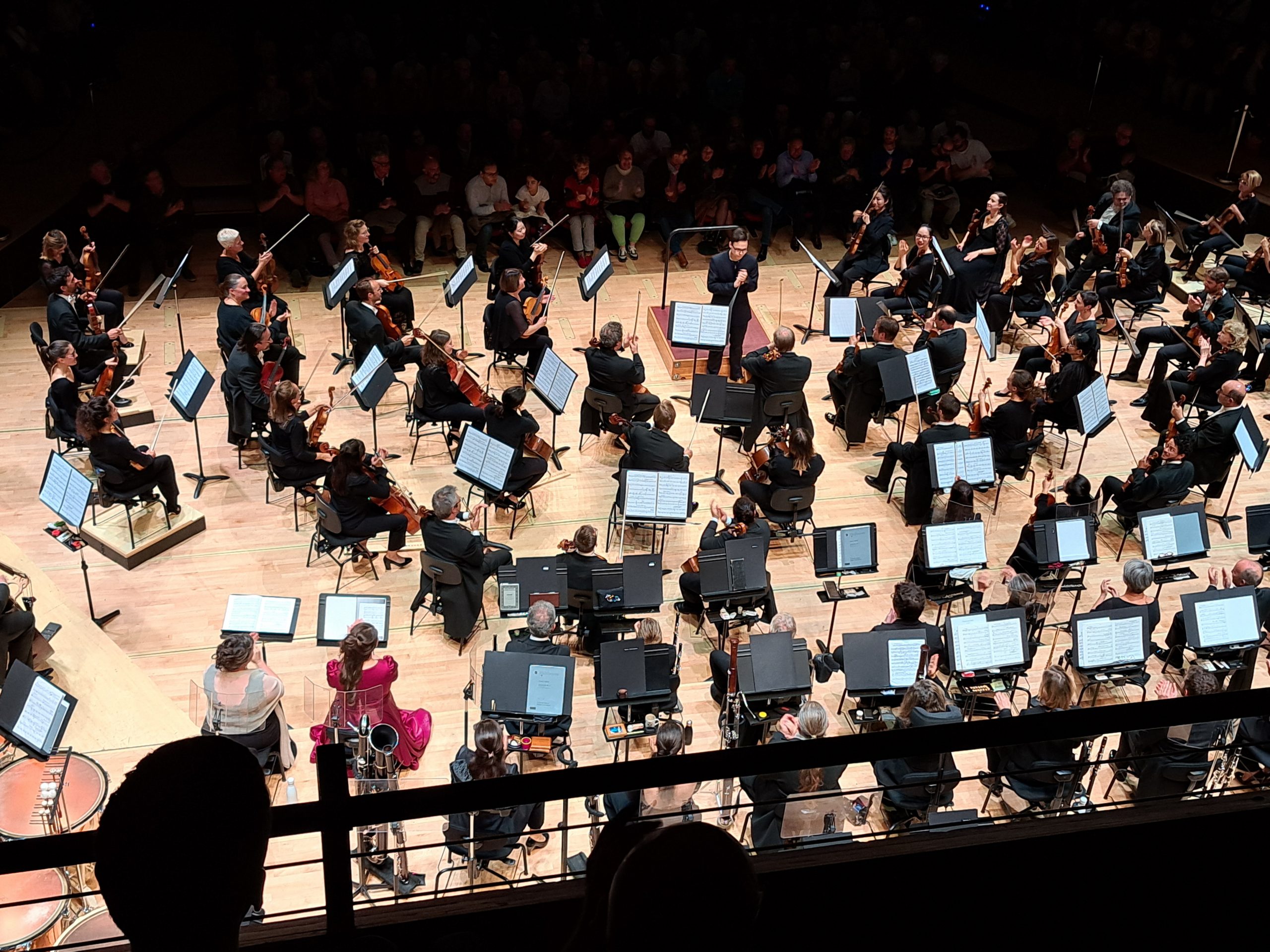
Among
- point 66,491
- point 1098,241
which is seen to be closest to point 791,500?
point 66,491

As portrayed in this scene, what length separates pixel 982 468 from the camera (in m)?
8.73

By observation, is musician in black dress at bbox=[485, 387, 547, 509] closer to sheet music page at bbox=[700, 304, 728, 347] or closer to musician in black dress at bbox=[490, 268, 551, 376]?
musician in black dress at bbox=[490, 268, 551, 376]

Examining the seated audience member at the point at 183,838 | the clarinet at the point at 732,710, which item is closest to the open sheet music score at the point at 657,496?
the clarinet at the point at 732,710

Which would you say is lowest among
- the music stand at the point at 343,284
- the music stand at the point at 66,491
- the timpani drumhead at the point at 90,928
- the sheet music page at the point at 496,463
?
the timpani drumhead at the point at 90,928

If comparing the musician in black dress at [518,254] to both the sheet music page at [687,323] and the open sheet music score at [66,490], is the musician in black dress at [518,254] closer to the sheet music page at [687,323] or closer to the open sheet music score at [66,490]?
the sheet music page at [687,323]

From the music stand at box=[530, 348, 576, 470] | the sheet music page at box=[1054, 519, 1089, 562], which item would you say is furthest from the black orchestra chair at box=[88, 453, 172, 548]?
the sheet music page at box=[1054, 519, 1089, 562]

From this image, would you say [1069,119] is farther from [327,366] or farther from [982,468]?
[327,366]

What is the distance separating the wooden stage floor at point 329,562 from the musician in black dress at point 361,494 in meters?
0.44

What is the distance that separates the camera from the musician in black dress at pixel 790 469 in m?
8.42

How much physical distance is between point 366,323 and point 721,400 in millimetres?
2915

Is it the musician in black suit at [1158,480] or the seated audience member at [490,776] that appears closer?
the seated audience member at [490,776]

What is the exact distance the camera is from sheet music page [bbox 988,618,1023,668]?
6.91 metres

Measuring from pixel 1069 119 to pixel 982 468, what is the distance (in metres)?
→ 8.13

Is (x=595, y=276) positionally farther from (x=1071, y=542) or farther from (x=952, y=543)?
(x=1071, y=542)
